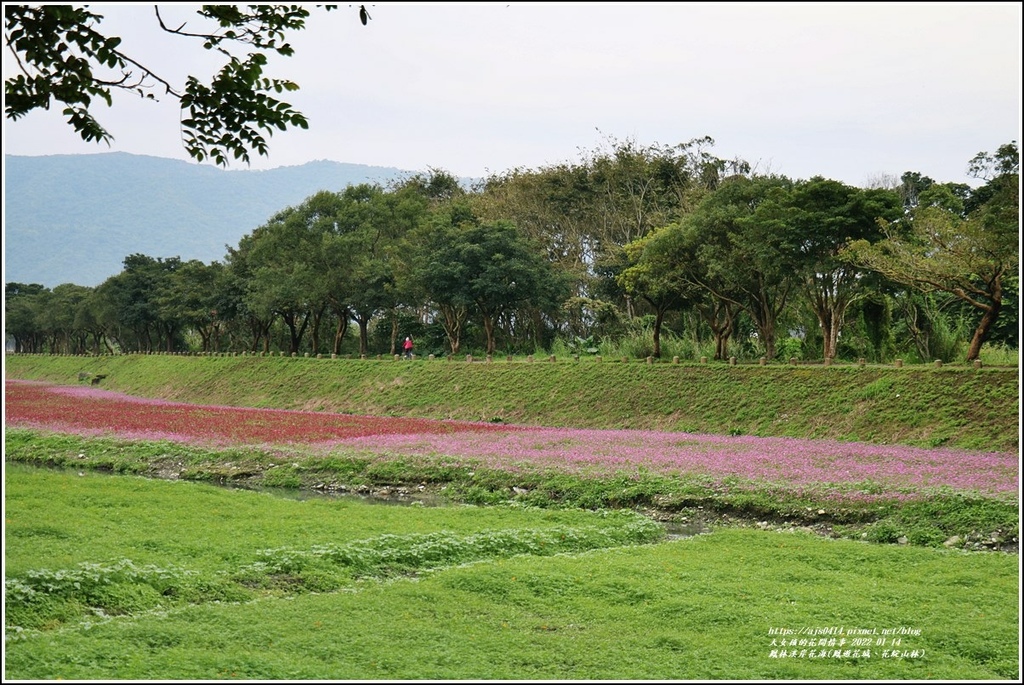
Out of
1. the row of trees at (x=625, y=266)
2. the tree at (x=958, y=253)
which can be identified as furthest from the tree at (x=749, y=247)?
the tree at (x=958, y=253)

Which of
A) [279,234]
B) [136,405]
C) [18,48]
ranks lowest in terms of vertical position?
[136,405]

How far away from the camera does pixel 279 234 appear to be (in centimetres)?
5612

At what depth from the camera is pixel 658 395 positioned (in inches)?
1328

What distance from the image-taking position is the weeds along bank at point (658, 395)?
25562 millimetres

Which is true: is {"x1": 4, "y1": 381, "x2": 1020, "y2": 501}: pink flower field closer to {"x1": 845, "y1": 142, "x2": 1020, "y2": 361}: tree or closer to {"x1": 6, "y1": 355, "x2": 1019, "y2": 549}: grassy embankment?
{"x1": 6, "y1": 355, "x2": 1019, "y2": 549}: grassy embankment

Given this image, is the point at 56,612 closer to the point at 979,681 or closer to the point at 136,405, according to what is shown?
the point at 979,681

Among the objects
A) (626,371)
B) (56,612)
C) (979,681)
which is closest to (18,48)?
(56,612)

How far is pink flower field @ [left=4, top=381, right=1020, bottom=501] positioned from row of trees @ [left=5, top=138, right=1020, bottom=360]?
8596 millimetres

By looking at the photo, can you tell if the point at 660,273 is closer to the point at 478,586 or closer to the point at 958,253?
the point at 958,253

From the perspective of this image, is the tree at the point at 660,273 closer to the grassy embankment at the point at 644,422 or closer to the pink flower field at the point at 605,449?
the grassy embankment at the point at 644,422

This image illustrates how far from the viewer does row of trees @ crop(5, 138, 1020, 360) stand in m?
32.5

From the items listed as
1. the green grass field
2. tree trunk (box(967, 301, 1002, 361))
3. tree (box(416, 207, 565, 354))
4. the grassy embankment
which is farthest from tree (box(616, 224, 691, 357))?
the green grass field

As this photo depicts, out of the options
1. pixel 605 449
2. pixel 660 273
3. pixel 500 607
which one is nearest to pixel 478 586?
pixel 500 607

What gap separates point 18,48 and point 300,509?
31.8ft
